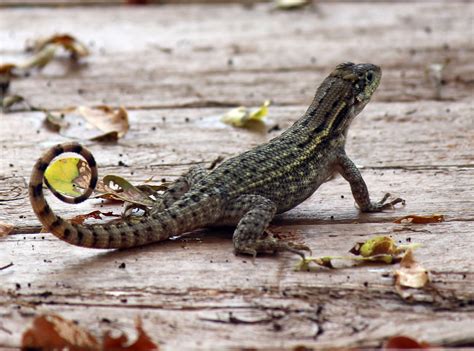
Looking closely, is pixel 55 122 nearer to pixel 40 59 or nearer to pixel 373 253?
pixel 40 59

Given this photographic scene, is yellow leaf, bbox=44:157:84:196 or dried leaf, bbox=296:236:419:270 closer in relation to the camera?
dried leaf, bbox=296:236:419:270

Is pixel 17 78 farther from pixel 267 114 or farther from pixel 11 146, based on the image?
pixel 267 114

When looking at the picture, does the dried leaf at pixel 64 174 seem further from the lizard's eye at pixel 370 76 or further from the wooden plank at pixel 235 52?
the wooden plank at pixel 235 52

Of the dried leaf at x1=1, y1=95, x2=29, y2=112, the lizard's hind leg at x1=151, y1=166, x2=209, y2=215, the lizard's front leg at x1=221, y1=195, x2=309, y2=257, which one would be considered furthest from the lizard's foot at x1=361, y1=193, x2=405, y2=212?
the dried leaf at x1=1, y1=95, x2=29, y2=112

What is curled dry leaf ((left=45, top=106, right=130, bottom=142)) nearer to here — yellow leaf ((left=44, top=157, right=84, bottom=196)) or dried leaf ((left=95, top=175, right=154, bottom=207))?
dried leaf ((left=95, top=175, right=154, bottom=207))

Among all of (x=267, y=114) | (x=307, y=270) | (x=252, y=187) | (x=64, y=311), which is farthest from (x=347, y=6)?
(x=64, y=311)
